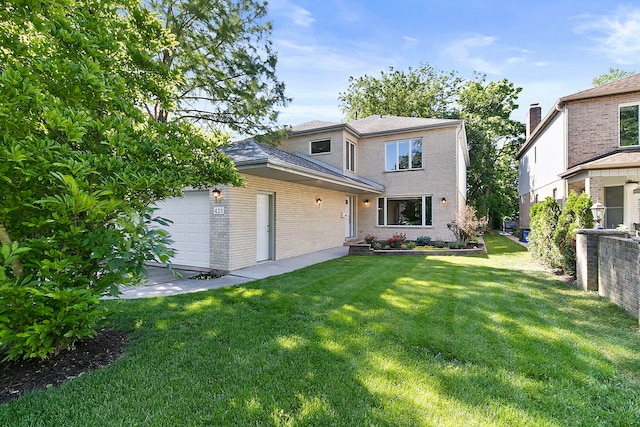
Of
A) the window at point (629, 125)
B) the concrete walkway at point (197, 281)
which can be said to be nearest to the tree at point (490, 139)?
the window at point (629, 125)

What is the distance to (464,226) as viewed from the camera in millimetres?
12336

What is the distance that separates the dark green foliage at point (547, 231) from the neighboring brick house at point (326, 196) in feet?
17.1

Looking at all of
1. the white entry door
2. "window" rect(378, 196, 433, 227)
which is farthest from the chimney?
the white entry door

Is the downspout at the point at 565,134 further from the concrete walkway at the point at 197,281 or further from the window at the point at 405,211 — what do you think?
the concrete walkway at the point at 197,281

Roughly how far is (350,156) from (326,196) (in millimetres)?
3598

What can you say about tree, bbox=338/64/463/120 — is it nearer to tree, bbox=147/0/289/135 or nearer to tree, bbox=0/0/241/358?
tree, bbox=147/0/289/135

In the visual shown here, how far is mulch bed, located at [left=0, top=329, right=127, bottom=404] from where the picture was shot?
8.96ft

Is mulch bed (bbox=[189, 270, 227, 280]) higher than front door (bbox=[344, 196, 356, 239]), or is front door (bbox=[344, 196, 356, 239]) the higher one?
front door (bbox=[344, 196, 356, 239])

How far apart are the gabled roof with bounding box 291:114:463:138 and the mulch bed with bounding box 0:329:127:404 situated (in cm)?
1266

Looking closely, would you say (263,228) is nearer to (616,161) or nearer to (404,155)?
(404,155)

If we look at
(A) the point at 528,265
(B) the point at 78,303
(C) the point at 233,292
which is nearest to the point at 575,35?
(A) the point at 528,265

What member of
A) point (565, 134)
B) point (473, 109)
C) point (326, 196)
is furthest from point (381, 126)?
point (473, 109)

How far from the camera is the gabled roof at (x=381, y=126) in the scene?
14133 mm

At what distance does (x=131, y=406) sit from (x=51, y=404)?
26.7 inches
